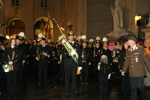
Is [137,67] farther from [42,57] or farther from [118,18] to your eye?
[118,18]

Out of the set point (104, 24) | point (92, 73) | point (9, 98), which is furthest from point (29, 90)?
point (104, 24)

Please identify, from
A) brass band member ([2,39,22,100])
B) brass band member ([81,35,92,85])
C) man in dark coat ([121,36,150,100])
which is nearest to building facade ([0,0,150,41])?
brass band member ([81,35,92,85])

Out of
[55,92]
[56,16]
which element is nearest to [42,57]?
[55,92]

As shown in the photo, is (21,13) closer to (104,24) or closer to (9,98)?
(104,24)

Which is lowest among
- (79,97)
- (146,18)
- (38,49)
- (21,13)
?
(79,97)

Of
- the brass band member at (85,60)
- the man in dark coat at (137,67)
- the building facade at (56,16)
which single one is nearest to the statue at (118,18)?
the building facade at (56,16)

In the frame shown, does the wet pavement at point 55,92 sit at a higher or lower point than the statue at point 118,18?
lower

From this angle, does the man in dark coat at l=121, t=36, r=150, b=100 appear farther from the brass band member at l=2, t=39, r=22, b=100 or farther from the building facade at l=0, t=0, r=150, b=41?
the building facade at l=0, t=0, r=150, b=41

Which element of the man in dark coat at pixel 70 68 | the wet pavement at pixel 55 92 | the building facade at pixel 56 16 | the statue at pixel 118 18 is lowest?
the wet pavement at pixel 55 92

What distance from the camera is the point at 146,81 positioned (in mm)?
10547

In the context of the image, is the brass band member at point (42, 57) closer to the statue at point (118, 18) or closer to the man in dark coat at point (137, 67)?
the man in dark coat at point (137, 67)

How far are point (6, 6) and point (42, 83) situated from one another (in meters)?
26.6

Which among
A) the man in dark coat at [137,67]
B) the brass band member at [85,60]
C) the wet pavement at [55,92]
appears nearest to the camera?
the man in dark coat at [137,67]

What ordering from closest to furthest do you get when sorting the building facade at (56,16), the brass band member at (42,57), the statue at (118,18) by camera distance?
the brass band member at (42,57) < the statue at (118,18) < the building facade at (56,16)
